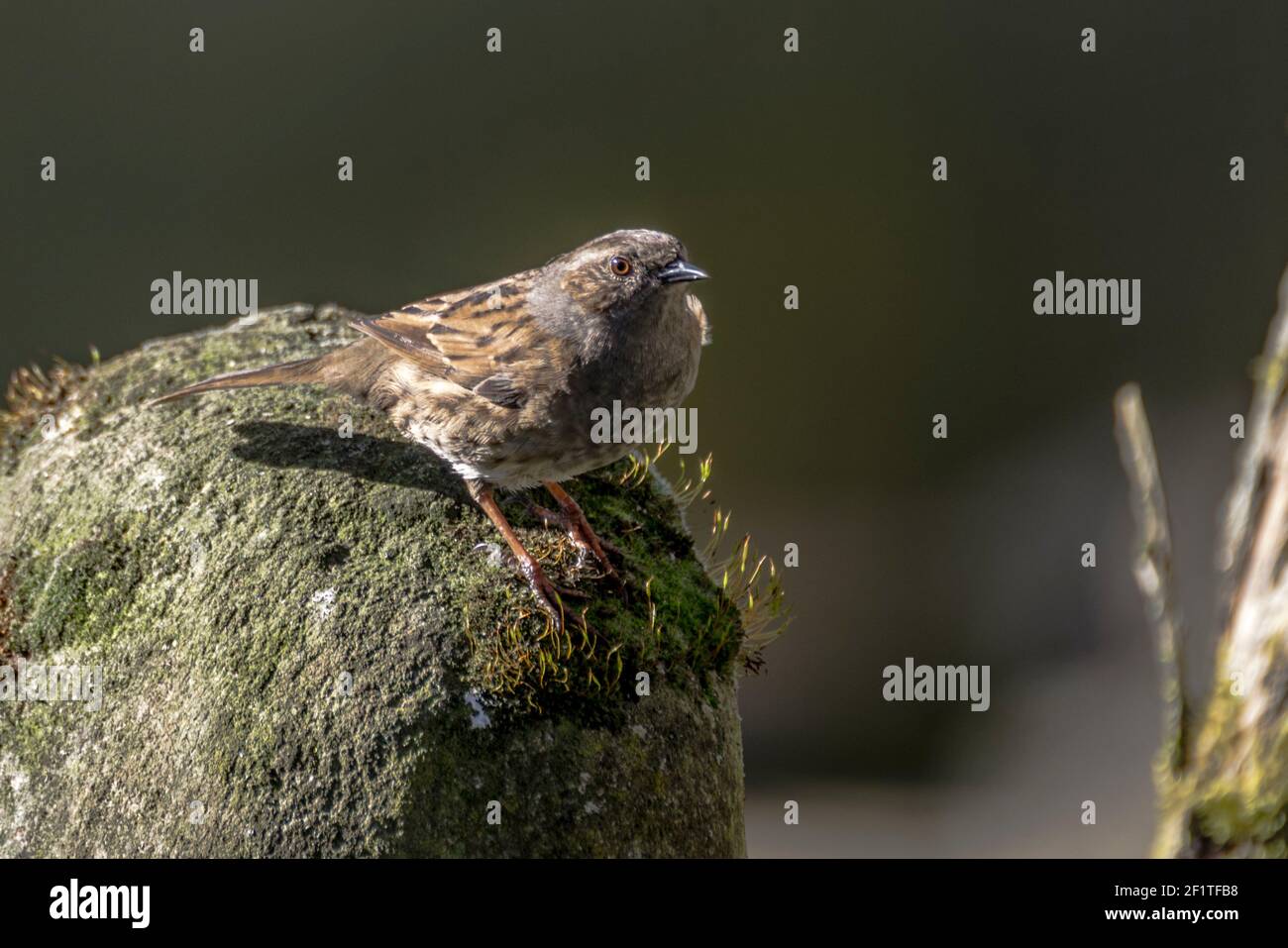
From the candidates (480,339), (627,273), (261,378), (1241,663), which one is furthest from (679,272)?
(1241,663)

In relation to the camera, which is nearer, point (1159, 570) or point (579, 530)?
point (1159, 570)

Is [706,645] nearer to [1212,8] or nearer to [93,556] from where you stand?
[93,556]

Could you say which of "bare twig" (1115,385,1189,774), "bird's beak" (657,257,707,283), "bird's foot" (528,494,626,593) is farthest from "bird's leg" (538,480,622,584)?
"bare twig" (1115,385,1189,774)

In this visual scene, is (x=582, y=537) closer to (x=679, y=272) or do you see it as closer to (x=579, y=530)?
(x=579, y=530)

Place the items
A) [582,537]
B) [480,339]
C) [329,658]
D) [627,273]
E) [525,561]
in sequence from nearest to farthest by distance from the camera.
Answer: [329,658]
[525,561]
[582,537]
[627,273]
[480,339]

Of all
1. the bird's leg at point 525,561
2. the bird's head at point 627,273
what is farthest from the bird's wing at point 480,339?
the bird's leg at point 525,561
